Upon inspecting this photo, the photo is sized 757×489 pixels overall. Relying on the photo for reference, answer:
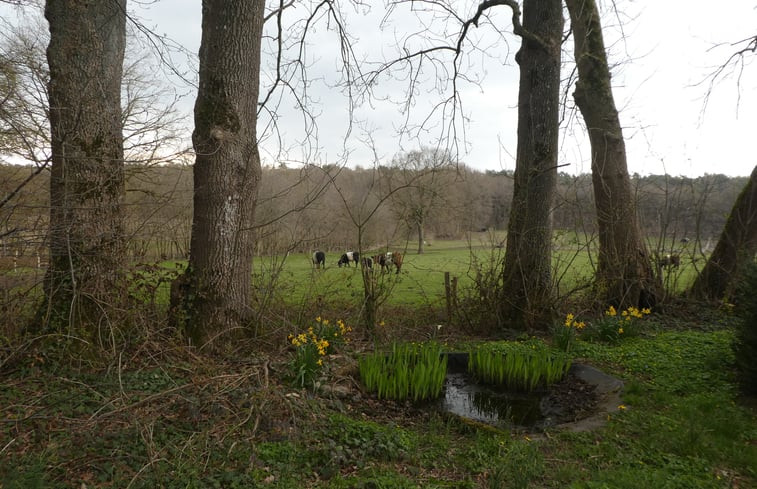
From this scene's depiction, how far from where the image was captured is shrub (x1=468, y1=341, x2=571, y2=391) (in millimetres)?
5035

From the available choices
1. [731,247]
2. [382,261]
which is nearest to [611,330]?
[382,261]

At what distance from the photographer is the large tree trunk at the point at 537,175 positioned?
6871mm

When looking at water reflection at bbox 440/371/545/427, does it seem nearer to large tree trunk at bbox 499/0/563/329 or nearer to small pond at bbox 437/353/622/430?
small pond at bbox 437/353/622/430

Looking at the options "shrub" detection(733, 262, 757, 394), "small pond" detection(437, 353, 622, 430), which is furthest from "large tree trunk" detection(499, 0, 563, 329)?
"shrub" detection(733, 262, 757, 394)

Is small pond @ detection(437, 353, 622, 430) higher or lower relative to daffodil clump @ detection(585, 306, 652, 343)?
lower

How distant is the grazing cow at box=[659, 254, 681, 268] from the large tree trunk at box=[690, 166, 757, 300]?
69 cm

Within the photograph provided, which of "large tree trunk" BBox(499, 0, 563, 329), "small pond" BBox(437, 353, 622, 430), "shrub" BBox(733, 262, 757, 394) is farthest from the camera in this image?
"large tree trunk" BBox(499, 0, 563, 329)

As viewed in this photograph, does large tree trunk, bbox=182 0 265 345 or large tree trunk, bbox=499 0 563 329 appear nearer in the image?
large tree trunk, bbox=182 0 265 345

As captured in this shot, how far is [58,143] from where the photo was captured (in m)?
4.52

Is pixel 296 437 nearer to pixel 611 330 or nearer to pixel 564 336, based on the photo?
pixel 564 336

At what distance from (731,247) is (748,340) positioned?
5.60m

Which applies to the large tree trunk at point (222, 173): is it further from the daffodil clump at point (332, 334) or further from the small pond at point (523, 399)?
the small pond at point (523, 399)

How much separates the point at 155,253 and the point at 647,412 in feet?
18.2

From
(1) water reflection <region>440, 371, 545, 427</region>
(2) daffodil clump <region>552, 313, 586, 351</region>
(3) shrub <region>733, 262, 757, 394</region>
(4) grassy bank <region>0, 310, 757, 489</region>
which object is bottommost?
(1) water reflection <region>440, 371, 545, 427</region>
